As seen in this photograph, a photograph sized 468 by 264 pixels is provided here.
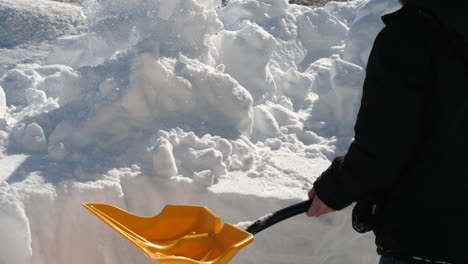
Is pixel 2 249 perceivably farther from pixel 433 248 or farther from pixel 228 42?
pixel 228 42

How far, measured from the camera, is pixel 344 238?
2332 mm

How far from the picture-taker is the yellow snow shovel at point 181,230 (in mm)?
1715

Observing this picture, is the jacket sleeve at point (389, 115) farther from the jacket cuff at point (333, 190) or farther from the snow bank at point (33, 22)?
the snow bank at point (33, 22)

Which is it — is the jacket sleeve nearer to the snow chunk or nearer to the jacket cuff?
the jacket cuff

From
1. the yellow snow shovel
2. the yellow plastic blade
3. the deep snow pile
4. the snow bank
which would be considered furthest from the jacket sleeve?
the snow bank

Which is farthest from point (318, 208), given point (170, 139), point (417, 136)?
point (170, 139)

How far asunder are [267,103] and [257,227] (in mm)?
1475

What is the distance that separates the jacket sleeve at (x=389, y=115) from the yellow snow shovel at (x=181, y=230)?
386 mm

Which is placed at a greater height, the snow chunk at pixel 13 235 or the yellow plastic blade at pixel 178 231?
the yellow plastic blade at pixel 178 231

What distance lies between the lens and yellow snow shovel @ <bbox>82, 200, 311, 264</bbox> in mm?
1715

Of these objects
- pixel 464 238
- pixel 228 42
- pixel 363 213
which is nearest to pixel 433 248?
pixel 464 238

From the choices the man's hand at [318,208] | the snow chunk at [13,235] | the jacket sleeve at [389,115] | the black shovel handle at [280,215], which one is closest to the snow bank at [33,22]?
the snow chunk at [13,235]

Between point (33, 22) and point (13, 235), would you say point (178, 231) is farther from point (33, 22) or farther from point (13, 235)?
point (33, 22)

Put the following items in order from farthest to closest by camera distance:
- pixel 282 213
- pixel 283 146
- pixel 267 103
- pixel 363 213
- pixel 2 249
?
pixel 267 103 < pixel 283 146 < pixel 2 249 < pixel 282 213 < pixel 363 213
